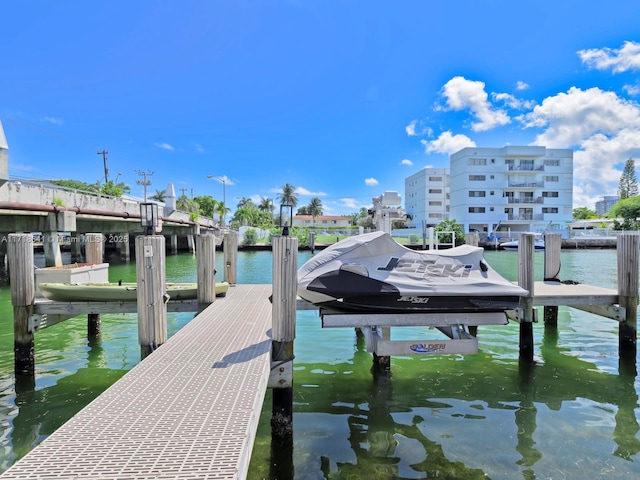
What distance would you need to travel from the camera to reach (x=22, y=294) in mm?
6754

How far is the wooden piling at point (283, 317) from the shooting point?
4.79 metres

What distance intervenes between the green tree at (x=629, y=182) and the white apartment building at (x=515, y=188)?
52.9 m

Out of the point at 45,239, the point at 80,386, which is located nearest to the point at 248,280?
the point at 45,239

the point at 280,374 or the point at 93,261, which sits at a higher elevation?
the point at 93,261

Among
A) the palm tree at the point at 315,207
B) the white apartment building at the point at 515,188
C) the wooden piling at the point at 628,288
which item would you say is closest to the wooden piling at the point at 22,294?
the wooden piling at the point at 628,288

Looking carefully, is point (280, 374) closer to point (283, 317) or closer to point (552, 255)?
point (283, 317)

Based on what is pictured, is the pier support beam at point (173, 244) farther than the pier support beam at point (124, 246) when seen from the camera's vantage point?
Yes

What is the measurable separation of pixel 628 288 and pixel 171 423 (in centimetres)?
828

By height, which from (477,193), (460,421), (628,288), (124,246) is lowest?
(460,421)

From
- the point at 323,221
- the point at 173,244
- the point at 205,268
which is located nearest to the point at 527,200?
the point at 173,244

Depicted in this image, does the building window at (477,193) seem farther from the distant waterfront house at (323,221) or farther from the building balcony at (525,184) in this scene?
the distant waterfront house at (323,221)

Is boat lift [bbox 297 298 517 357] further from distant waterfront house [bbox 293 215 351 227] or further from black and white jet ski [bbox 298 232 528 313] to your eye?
distant waterfront house [bbox 293 215 351 227]

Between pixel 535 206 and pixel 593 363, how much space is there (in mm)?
64538

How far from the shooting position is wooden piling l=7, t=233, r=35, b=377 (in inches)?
253
